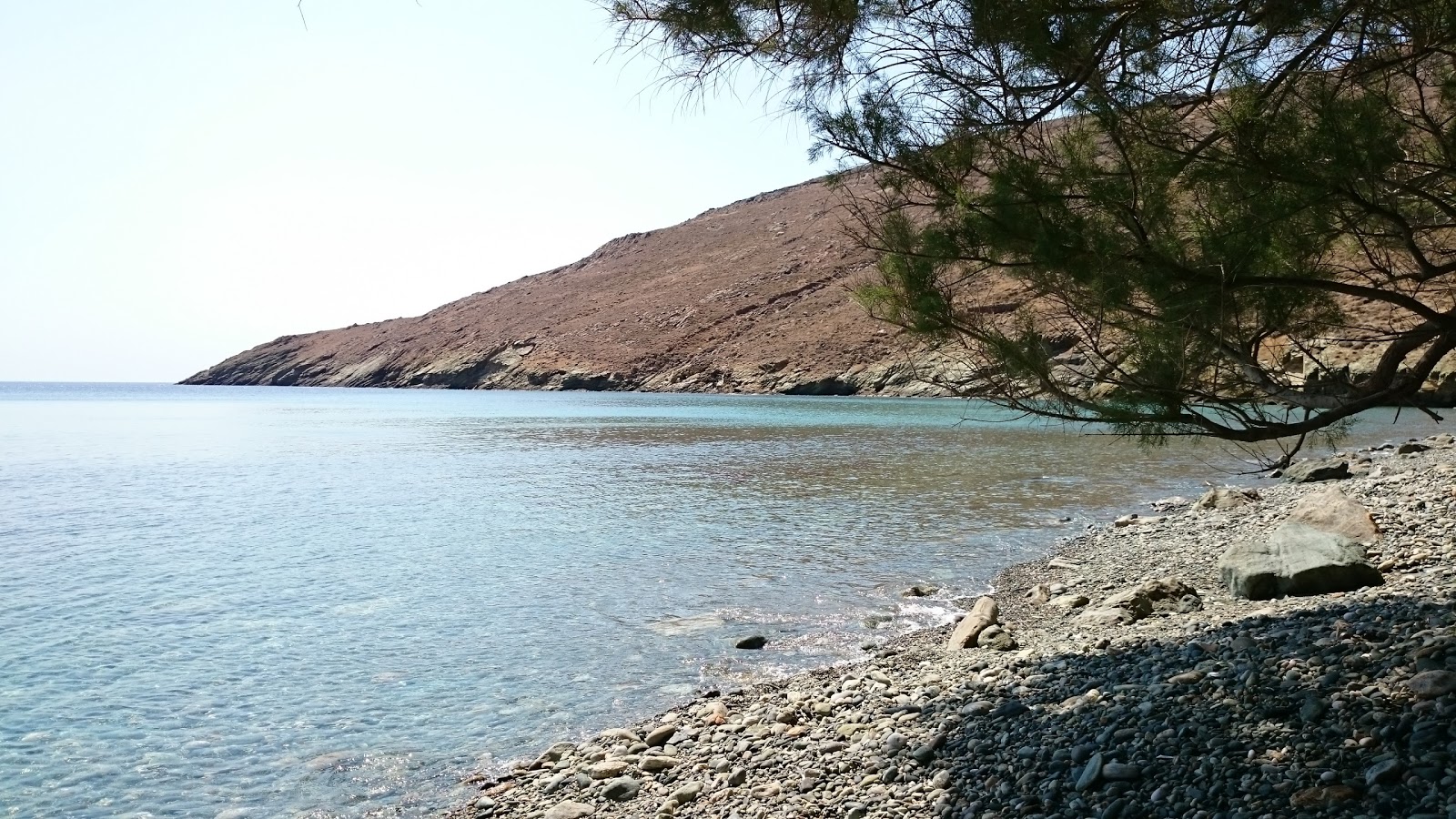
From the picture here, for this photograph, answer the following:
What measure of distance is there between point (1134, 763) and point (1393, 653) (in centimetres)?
138

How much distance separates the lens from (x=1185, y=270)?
415 centimetres

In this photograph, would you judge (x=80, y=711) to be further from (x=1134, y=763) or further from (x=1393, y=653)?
(x=1393, y=653)

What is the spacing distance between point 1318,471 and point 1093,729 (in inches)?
549

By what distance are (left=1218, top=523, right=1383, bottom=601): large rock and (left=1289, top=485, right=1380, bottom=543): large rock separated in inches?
33.9

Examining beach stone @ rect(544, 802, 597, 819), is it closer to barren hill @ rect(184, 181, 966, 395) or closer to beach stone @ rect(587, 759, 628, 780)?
beach stone @ rect(587, 759, 628, 780)

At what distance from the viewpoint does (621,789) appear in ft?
16.5

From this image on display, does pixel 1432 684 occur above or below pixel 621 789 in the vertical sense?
above

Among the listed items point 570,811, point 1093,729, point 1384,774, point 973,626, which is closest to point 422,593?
point 973,626

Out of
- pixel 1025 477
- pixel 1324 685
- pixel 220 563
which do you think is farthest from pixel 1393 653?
pixel 1025 477

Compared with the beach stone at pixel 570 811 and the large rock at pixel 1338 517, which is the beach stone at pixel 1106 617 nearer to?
the large rock at pixel 1338 517

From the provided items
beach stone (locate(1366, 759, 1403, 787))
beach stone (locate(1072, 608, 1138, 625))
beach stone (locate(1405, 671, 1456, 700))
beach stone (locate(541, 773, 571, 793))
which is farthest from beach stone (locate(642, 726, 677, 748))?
beach stone (locate(1405, 671, 1456, 700))

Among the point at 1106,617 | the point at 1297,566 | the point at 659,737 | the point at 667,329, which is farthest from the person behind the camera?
the point at 667,329

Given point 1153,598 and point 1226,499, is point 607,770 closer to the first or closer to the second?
point 1153,598

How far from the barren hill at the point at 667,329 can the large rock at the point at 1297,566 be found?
156ft
